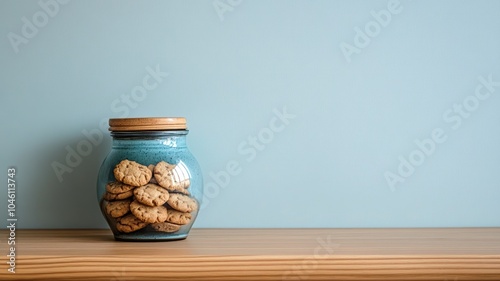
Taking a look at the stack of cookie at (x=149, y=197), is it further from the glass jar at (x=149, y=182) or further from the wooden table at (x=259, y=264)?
the wooden table at (x=259, y=264)

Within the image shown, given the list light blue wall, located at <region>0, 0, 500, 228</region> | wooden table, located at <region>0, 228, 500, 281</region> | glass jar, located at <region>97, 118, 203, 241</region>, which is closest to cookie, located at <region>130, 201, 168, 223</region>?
glass jar, located at <region>97, 118, 203, 241</region>

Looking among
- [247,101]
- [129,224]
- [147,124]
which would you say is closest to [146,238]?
[129,224]

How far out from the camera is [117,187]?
1.23 m

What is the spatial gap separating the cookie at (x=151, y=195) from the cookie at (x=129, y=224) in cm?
4

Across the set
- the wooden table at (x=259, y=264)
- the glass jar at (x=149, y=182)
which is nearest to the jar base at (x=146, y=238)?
the glass jar at (x=149, y=182)

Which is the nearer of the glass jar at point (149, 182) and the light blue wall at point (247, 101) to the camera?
the glass jar at point (149, 182)

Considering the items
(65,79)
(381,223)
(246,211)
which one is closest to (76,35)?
(65,79)

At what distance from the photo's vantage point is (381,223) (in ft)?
4.76

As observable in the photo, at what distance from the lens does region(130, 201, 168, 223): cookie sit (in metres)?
1.21

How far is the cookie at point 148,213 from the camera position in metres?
1.21

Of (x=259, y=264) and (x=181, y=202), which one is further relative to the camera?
(x=181, y=202)

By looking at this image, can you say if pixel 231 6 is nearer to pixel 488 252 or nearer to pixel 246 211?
pixel 246 211

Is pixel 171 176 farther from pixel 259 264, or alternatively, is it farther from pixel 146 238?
pixel 259 264

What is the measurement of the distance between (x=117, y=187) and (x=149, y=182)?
0.06 m
